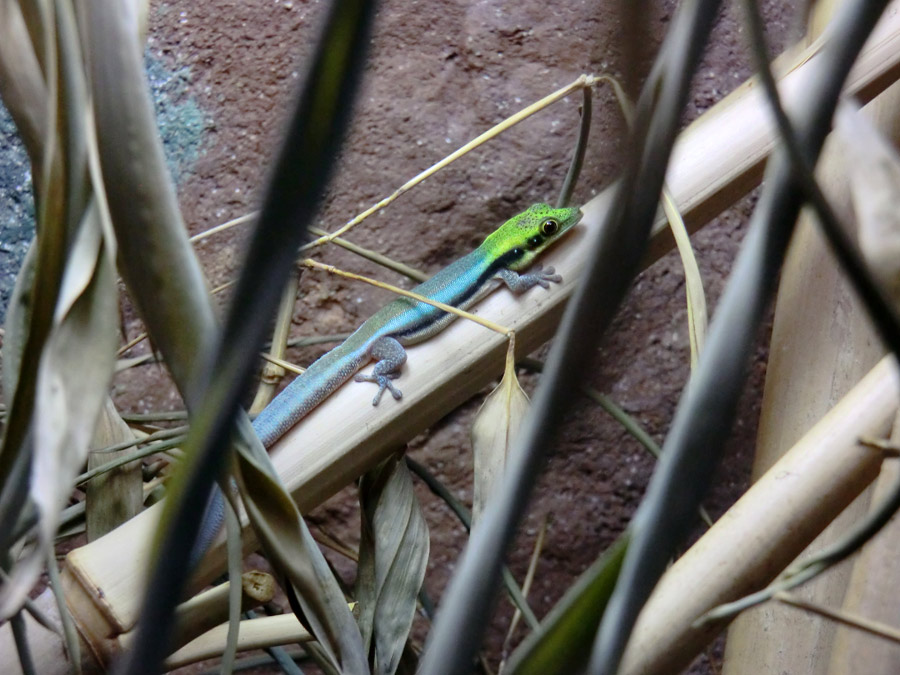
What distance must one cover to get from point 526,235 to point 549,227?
71 mm

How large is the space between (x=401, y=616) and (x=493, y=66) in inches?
70.7

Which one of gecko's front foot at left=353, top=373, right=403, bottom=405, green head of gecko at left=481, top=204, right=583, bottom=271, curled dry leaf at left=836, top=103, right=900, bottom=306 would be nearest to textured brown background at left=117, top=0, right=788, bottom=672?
green head of gecko at left=481, top=204, right=583, bottom=271

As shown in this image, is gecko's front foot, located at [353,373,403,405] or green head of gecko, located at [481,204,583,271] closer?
gecko's front foot, located at [353,373,403,405]

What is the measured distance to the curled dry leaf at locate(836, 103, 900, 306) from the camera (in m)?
0.34

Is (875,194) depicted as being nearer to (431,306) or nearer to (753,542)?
(753,542)

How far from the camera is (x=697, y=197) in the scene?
1.16 m

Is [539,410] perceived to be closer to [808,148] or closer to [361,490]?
[808,148]

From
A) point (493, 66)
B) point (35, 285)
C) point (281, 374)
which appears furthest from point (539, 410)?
point (493, 66)

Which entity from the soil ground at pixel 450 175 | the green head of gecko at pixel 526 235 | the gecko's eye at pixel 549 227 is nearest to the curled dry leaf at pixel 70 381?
the green head of gecko at pixel 526 235

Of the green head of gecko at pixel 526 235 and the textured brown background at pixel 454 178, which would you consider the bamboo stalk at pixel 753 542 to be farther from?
the textured brown background at pixel 454 178

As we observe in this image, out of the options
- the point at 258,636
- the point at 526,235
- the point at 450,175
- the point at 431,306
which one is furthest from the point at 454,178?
the point at 258,636

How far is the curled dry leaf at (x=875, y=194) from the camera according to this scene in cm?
34

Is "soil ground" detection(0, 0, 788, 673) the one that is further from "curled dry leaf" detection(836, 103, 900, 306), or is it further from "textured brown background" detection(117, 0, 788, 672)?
"curled dry leaf" detection(836, 103, 900, 306)

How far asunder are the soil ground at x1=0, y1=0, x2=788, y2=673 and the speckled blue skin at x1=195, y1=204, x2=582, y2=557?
24 cm
